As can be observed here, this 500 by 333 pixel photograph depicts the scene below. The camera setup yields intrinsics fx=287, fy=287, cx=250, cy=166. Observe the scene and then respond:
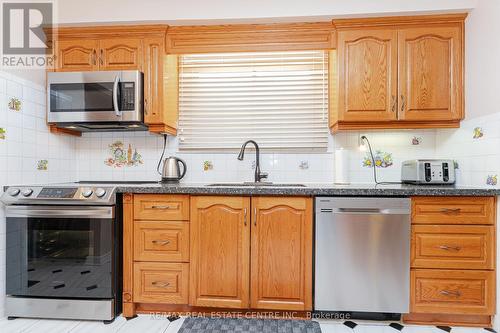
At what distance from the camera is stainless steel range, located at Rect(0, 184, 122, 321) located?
1888 mm

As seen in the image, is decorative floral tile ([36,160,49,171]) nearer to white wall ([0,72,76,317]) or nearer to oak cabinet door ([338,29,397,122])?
white wall ([0,72,76,317])

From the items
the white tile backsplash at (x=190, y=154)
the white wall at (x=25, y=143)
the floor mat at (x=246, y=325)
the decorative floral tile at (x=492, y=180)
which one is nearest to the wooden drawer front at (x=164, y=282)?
the floor mat at (x=246, y=325)

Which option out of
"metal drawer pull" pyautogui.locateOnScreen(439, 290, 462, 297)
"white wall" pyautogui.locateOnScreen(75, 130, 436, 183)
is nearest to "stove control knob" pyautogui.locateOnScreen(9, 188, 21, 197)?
"white wall" pyautogui.locateOnScreen(75, 130, 436, 183)

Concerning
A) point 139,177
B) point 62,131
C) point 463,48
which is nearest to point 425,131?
point 463,48

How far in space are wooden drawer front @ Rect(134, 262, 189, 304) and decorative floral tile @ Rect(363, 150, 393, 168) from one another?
1.67 meters

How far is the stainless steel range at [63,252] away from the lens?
1.89m

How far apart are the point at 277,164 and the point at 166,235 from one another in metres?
1.11

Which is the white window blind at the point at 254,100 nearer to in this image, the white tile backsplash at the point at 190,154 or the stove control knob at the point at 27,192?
the white tile backsplash at the point at 190,154

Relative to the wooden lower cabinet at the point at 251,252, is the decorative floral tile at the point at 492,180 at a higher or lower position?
higher

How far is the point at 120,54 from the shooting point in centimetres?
225

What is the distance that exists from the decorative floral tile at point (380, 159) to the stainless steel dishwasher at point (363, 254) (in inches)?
26.9

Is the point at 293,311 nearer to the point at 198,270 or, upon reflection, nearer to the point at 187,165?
the point at 198,270

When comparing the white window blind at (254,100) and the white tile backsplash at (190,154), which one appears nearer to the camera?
the white tile backsplash at (190,154)
